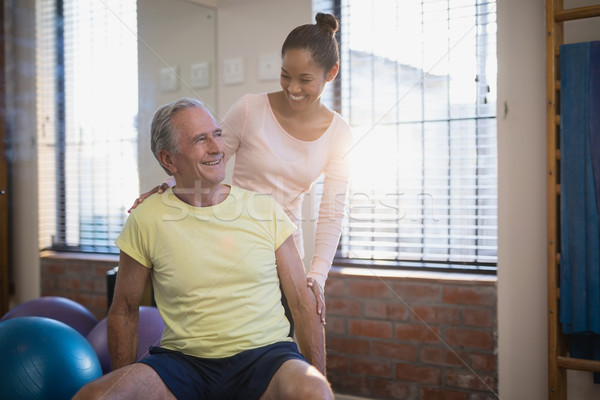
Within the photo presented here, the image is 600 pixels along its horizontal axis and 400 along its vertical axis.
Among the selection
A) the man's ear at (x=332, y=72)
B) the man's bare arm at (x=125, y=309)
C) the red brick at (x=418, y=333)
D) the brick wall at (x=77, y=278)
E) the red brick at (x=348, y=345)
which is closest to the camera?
the man's bare arm at (x=125, y=309)

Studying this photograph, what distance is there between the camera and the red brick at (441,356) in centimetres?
209

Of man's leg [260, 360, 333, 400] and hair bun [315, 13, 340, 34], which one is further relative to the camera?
hair bun [315, 13, 340, 34]

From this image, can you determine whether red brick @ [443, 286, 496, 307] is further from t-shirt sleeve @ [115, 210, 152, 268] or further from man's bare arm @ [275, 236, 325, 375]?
t-shirt sleeve @ [115, 210, 152, 268]

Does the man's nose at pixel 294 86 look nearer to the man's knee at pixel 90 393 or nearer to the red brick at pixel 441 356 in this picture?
the man's knee at pixel 90 393

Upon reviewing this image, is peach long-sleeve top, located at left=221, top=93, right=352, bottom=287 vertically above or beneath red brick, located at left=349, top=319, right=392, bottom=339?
above

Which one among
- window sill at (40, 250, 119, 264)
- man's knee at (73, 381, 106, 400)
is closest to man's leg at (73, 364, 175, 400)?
man's knee at (73, 381, 106, 400)

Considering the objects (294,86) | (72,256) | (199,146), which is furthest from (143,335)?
(72,256)

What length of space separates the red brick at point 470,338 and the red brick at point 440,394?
193mm

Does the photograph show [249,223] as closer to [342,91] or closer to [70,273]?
[342,91]

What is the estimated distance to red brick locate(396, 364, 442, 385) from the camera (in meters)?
2.14

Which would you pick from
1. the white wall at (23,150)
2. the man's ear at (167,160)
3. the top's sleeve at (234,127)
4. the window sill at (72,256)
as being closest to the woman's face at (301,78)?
the top's sleeve at (234,127)

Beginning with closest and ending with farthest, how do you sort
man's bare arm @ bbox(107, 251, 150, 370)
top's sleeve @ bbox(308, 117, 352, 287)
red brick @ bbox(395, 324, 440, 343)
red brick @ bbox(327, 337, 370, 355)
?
man's bare arm @ bbox(107, 251, 150, 370) < top's sleeve @ bbox(308, 117, 352, 287) < red brick @ bbox(395, 324, 440, 343) < red brick @ bbox(327, 337, 370, 355)

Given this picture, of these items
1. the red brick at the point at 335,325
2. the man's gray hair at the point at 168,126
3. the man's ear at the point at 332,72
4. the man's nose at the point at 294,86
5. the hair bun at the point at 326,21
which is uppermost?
the hair bun at the point at 326,21

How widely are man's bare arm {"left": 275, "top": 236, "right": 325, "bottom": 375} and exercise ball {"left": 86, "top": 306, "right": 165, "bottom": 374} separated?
393mm
